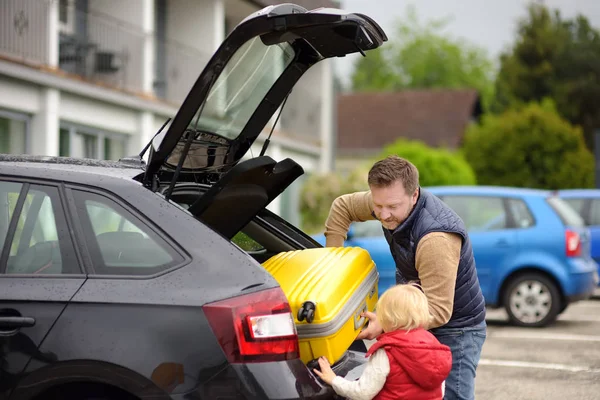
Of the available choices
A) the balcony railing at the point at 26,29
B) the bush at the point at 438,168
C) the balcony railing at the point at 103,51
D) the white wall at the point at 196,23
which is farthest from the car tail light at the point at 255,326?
the bush at the point at 438,168

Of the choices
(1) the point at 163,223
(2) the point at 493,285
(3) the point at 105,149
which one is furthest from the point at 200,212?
(3) the point at 105,149

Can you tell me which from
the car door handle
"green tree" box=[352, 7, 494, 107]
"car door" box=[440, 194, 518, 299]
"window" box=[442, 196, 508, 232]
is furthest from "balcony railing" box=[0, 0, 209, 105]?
"green tree" box=[352, 7, 494, 107]

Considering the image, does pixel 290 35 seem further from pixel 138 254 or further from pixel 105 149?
pixel 105 149

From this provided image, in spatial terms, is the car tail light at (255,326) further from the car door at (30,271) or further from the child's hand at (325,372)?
the car door at (30,271)

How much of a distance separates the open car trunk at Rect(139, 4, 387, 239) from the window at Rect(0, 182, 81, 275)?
0.41 m

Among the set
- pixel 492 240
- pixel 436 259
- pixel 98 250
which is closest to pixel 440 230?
pixel 436 259

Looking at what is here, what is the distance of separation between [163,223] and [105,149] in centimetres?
1453

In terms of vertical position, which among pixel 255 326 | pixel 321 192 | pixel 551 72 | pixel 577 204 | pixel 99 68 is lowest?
pixel 321 192

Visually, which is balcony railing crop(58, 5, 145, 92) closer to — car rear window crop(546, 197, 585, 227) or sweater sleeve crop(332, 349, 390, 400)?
car rear window crop(546, 197, 585, 227)

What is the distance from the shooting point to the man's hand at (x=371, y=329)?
399 cm

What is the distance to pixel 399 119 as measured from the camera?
193 ft

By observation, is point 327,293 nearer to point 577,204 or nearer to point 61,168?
point 61,168

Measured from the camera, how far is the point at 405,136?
5750 centimetres

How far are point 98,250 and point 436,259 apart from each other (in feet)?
4.48
